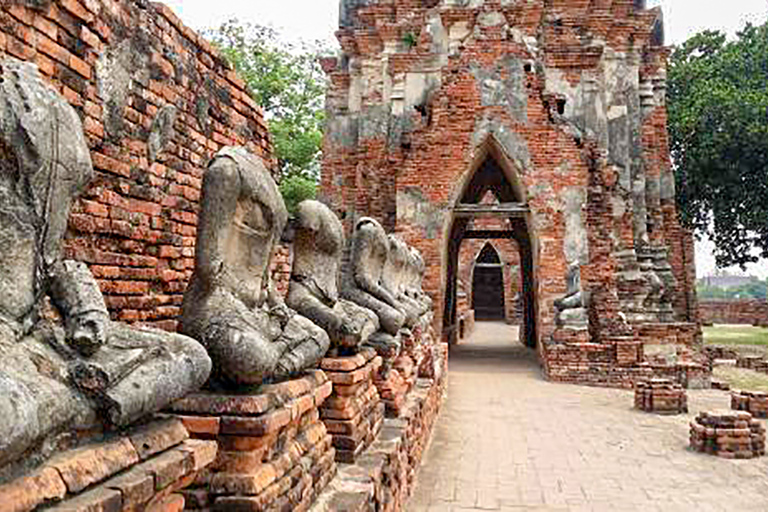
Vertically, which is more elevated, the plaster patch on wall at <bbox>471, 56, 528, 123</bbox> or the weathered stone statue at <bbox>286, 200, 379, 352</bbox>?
the plaster patch on wall at <bbox>471, 56, 528, 123</bbox>

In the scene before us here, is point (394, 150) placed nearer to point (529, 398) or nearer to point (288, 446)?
point (529, 398)

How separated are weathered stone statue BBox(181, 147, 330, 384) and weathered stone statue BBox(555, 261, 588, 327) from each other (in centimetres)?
876

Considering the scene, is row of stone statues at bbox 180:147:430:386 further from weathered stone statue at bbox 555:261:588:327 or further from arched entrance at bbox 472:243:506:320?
arched entrance at bbox 472:243:506:320

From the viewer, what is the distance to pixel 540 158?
39.7 feet

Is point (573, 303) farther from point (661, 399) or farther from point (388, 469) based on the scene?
point (388, 469)

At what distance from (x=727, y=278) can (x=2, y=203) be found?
122m

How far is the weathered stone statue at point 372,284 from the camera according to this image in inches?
190

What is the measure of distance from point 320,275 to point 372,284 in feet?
3.67

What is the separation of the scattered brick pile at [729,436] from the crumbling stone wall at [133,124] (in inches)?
187

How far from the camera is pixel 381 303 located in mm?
4930

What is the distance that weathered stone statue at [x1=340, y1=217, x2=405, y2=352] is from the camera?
4836 millimetres

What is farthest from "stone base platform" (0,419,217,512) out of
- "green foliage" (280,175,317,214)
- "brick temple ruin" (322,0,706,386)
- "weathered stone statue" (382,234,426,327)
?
"green foliage" (280,175,317,214)

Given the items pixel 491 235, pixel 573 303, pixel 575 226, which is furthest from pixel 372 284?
pixel 491 235

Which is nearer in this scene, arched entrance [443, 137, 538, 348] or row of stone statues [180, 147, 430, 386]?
row of stone statues [180, 147, 430, 386]
